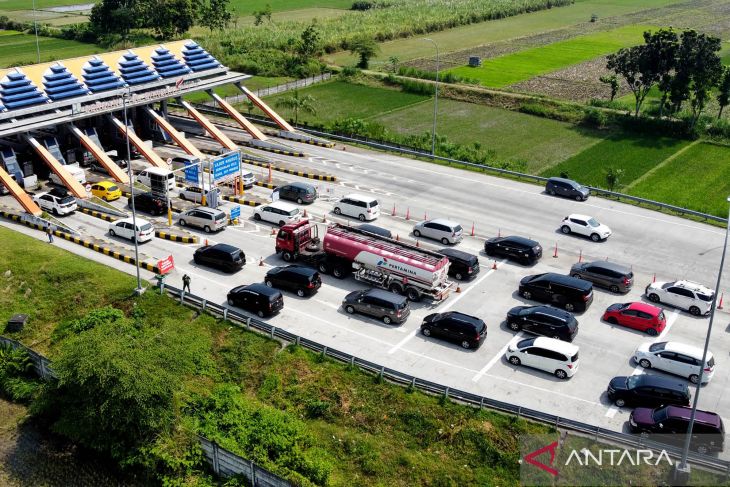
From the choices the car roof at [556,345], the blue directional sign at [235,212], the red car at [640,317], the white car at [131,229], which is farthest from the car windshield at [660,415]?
the white car at [131,229]

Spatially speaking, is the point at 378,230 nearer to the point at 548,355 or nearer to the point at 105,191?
the point at 548,355

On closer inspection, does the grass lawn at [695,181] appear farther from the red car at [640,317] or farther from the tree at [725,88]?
the red car at [640,317]

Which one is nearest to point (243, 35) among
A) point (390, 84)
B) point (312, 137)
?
point (390, 84)

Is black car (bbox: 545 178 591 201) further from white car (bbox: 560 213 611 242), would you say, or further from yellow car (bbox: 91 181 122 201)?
yellow car (bbox: 91 181 122 201)

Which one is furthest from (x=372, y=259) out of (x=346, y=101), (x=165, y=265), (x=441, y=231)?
(x=346, y=101)

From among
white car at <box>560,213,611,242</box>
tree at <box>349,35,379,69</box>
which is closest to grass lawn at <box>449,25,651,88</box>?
tree at <box>349,35,379,69</box>

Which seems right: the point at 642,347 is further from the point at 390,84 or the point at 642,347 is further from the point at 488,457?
the point at 390,84
